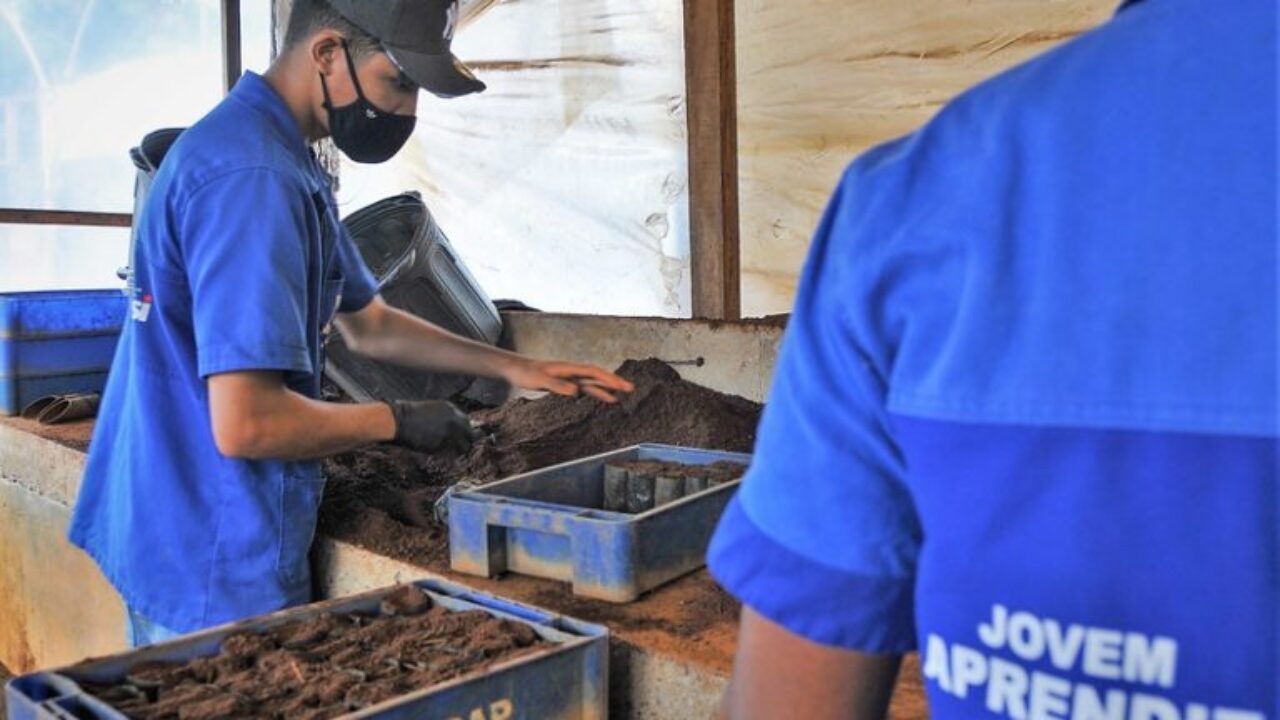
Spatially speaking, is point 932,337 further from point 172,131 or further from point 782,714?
point 172,131

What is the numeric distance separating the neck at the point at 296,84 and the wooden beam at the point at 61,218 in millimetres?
3771

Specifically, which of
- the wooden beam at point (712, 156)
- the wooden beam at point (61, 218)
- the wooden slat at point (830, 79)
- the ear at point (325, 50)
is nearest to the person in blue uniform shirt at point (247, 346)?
the ear at point (325, 50)

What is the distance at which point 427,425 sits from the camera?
2.18 metres

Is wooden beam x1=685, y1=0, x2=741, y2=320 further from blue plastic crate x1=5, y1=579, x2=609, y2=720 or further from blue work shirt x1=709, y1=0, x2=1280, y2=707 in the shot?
blue work shirt x1=709, y1=0, x2=1280, y2=707

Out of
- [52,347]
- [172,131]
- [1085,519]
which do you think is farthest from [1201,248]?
[52,347]

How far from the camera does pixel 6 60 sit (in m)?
5.40

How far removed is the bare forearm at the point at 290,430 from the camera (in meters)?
1.87

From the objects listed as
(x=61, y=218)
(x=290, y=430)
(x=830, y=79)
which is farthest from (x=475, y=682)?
(x=61, y=218)

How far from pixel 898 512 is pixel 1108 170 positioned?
0.69 feet

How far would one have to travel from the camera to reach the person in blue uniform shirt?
72.9 inches

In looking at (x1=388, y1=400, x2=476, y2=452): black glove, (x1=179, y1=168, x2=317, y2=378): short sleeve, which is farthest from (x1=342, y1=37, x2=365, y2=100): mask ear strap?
(x1=388, y1=400, x2=476, y2=452): black glove

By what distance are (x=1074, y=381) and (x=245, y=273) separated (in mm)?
1540

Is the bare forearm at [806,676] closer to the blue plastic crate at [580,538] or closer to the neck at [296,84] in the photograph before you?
the blue plastic crate at [580,538]

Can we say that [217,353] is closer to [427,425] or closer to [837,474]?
[427,425]
